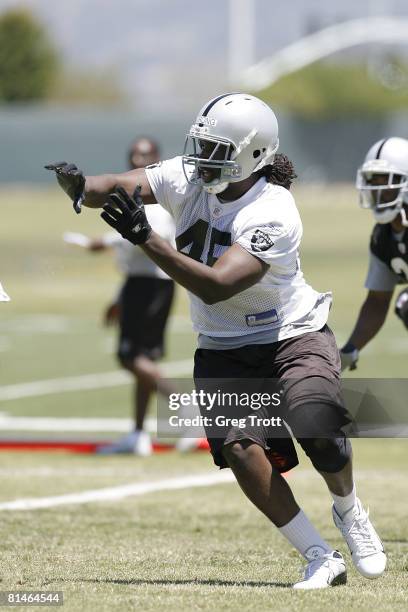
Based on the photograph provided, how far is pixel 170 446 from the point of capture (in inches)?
424

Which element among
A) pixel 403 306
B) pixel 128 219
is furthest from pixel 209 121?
pixel 403 306

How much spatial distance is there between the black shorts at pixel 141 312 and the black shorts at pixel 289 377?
4.72m

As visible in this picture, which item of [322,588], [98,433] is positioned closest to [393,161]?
[322,588]

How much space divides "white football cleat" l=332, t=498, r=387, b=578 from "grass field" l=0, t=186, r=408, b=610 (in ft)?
0.24

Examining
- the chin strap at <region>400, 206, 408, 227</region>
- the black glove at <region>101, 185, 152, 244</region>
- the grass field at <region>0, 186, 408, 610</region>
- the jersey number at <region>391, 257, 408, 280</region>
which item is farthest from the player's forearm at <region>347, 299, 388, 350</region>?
the black glove at <region>101, 185, 152, 244</region>

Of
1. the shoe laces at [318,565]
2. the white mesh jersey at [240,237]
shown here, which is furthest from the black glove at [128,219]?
the shoe laces at [318,565]

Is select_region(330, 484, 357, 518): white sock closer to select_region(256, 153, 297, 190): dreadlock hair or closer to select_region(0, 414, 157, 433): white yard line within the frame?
select_region(256, 153, 297, 190): dreadlock hair

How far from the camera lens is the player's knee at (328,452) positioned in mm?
5473

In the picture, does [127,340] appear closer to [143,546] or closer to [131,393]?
[131,393]

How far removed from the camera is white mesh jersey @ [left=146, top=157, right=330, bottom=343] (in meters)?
5.50

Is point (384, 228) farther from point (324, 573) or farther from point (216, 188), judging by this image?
point (324, 573)

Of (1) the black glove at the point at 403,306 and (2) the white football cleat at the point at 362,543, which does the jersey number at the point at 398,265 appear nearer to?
(1) the black glove at the point at 403,306

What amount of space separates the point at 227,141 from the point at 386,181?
6.41ft

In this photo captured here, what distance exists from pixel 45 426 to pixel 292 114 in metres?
46.1
